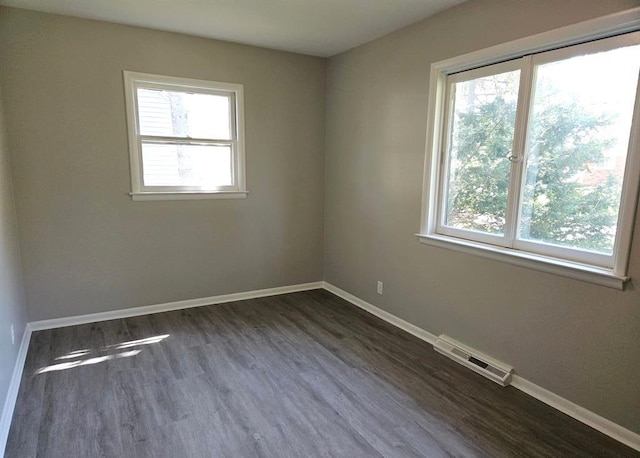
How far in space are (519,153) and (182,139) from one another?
2.88m

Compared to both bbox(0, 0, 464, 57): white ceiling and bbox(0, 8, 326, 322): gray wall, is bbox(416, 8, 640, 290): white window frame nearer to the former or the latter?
bbox(0, 0, 464, 57): white ceiling

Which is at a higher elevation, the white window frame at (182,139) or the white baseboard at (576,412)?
the white window frame at (182,139)

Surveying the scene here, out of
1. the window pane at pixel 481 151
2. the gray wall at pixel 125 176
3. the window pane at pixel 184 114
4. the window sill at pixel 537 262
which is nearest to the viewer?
the window sill at pixel 537 262

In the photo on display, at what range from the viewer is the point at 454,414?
2.24 m

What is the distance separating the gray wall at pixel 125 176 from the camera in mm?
3064

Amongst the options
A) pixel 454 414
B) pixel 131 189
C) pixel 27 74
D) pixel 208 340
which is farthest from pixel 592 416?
pixel 27 74

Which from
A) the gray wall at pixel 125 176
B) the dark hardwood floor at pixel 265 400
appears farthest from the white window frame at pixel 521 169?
the gray wall at pixel 125 176

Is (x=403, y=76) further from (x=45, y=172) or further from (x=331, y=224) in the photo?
(x=45, y=172)

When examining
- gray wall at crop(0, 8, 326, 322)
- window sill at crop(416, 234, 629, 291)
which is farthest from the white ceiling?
window sill at crop(416, 234, 629, 291)

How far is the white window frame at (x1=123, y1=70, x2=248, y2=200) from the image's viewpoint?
3.39 m

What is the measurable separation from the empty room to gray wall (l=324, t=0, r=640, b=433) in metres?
0.02

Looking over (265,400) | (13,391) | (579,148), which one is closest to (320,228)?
(265,400)

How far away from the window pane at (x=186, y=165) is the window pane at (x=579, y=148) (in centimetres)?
276

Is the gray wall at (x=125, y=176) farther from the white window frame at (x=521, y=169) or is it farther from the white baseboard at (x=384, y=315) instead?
the white window frame at (x=521, y=169)
